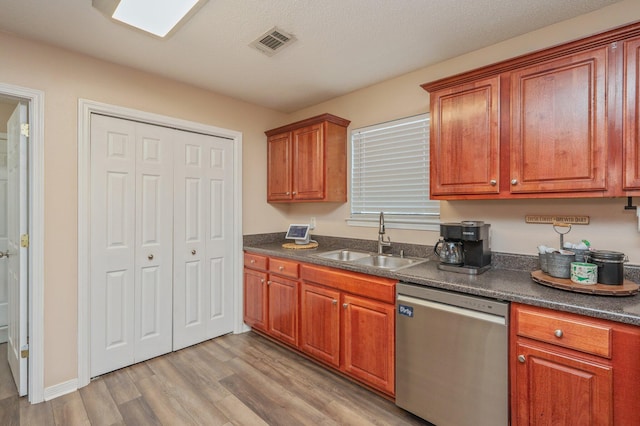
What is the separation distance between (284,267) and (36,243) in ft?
5.84

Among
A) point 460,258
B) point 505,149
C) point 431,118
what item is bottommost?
point 460,258

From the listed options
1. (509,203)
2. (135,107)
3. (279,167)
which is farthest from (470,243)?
(135,107)

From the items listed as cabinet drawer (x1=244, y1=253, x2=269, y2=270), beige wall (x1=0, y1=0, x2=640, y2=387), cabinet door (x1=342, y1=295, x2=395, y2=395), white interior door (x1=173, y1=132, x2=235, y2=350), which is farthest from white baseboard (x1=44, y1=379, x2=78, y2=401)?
cabinet door (x1=342, y1=295, x2=395, y2=395)

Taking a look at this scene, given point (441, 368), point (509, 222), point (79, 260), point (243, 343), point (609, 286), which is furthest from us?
point (243, 343)

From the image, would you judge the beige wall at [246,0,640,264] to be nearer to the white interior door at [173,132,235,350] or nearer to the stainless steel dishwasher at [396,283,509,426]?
the stainless steel dishwasher at [396,283,509,426]

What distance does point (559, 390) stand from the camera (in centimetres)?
140

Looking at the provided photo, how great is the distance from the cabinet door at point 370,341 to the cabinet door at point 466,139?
3.05 feet

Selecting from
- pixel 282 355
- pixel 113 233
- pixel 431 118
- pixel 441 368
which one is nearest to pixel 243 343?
pixel 282 355

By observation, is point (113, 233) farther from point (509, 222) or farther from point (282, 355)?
point (509, 222)

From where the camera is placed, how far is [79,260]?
7.51 ft

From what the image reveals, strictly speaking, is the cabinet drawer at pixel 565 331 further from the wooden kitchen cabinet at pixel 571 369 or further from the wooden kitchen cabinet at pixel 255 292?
the wooden kitchen cabinet at pixel 255 292

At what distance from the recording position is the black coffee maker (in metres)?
1.91

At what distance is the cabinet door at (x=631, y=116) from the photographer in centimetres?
148

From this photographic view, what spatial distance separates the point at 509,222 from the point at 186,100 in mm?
2907
